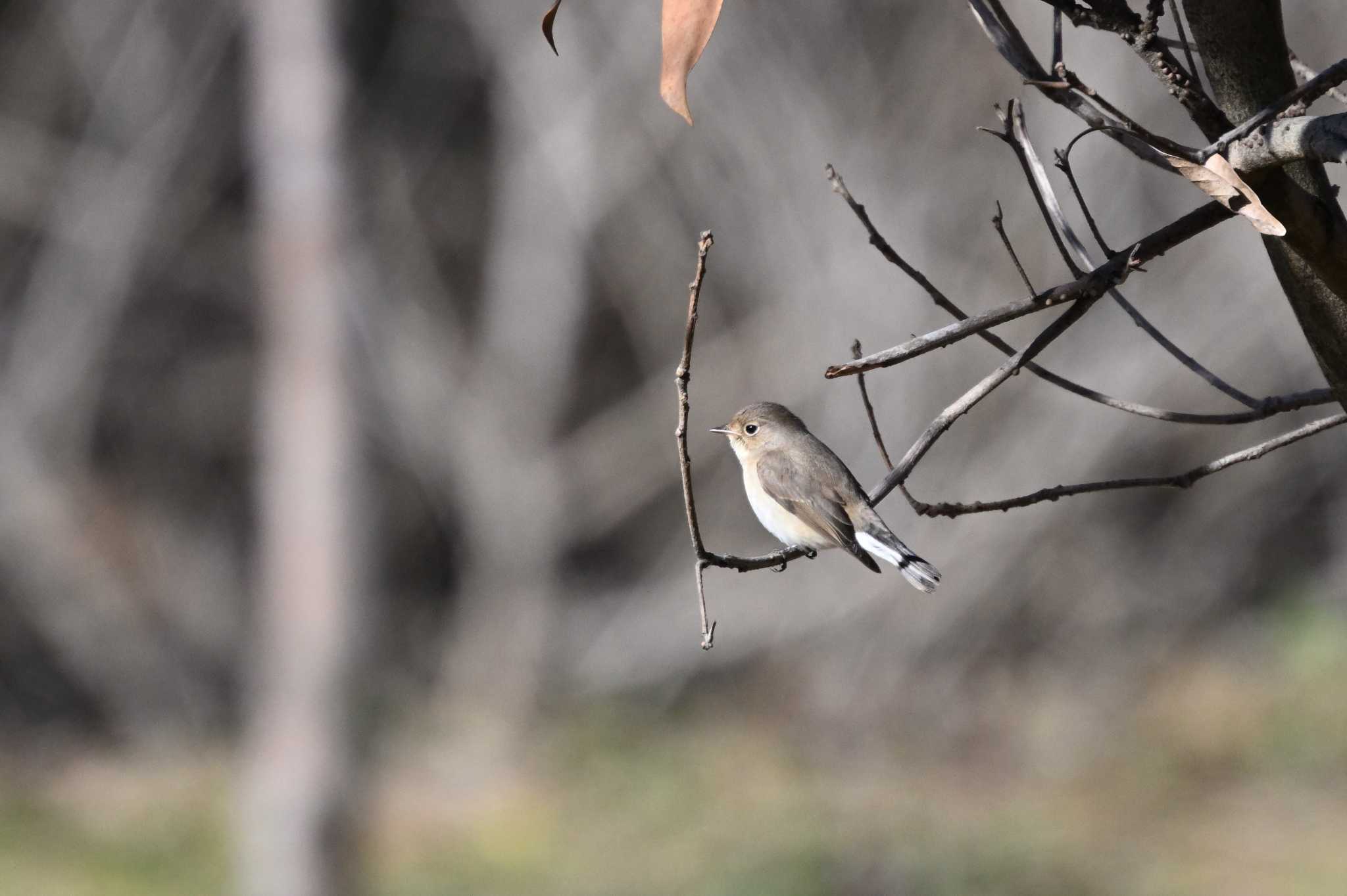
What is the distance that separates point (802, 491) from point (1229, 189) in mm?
1990

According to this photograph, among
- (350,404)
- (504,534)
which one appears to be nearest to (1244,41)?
Result: (350,404)

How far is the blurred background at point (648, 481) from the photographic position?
7.95 m

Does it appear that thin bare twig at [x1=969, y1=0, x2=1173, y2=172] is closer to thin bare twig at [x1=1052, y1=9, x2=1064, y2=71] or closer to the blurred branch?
thin bare twig at [x1=1052, y1=9, x2=1064, y2=71]

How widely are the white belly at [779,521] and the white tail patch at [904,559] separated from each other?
0.16m

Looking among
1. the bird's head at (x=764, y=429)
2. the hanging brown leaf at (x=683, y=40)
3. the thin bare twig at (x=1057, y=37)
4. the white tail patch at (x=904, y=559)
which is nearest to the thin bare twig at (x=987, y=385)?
the thin bare twig at (x=1057, y=37)

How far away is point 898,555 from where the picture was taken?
3314mm

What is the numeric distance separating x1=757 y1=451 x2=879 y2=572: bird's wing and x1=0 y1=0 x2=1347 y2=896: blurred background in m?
4.00

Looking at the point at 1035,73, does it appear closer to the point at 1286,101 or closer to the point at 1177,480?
the point at 1286,101

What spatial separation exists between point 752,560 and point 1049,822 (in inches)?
265

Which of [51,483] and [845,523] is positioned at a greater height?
[51,483]

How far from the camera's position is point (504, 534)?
9312 mm

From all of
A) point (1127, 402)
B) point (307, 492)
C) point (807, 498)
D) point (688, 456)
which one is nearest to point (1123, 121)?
point (1127, 402)

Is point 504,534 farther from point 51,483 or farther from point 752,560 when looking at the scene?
point 752,560

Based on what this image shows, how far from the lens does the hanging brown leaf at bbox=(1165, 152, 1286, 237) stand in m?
1.52
